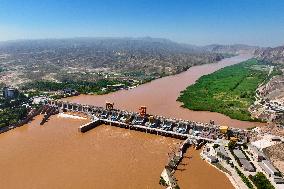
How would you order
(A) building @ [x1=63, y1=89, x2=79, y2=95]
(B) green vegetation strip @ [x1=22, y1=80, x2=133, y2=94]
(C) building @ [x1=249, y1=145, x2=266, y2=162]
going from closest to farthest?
1. (C) building @ [x1=249, y1=145, x2=266, y2=162]
2. (A) building @ [x1=63, y1=89, x2=79, y2=95]
3. (B) green vegetation strip @ [x1=22, y1=80, x2=133, y2=94]

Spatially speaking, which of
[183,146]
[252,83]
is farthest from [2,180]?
[252,83]

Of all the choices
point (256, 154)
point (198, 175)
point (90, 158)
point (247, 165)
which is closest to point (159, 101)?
point (90, 158)

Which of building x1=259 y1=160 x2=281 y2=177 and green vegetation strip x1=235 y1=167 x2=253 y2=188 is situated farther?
building x1=259 y1=160 x2=281 y2=177

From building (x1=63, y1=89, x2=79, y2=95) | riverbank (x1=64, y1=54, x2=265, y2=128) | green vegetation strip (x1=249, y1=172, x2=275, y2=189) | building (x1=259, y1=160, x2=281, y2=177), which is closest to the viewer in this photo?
green vegetation strip (x1=249, y1=172, x2=275, y2=189)

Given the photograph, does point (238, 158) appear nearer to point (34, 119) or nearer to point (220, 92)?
point (34, 119)

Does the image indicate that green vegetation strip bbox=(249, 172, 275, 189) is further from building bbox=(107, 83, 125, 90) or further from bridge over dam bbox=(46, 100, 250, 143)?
building bbox=(107, 83, 125, 90)

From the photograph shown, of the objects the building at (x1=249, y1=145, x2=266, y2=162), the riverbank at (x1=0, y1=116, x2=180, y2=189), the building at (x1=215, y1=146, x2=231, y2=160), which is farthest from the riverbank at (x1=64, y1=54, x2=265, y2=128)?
the building at (x1=215, y1=146, x2=231, y2=160)

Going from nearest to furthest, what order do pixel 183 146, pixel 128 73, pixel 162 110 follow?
pixel 183 146 → pixel 162 110 → pixel 128 73
